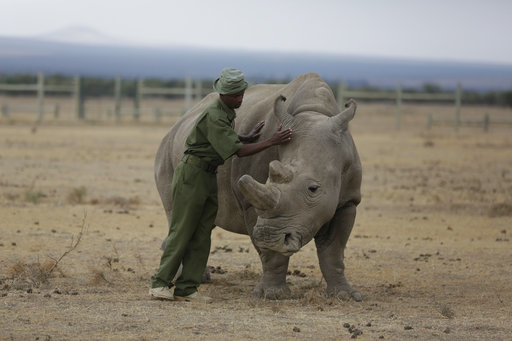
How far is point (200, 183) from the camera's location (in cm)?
812

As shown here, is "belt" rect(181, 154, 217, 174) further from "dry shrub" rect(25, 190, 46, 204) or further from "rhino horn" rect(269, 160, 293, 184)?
"dry shrub" rect(25, 190, 46, 204)

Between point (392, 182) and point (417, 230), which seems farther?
point (392, 182)

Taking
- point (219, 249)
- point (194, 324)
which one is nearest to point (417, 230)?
point (219, 249)

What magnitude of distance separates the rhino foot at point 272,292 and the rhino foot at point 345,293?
39 centimetres

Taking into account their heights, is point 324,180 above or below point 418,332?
above

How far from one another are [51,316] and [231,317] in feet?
4.50

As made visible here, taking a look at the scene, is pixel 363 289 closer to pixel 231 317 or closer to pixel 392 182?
pixel 231 317

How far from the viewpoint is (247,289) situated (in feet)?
30.3

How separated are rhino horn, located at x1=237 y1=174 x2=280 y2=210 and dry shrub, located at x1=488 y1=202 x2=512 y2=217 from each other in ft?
27.1

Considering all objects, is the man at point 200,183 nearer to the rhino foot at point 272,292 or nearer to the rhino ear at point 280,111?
the rhino ear at point 280,111

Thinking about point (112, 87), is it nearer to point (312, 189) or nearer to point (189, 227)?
point (189, 227)

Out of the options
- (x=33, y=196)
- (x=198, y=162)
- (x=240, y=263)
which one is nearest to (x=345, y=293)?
(x=198, y=162)

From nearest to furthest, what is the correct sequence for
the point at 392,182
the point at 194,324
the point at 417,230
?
the point at 194,324 < the point at 417,230 < the point at 392,182

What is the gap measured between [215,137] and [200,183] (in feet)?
1.52
